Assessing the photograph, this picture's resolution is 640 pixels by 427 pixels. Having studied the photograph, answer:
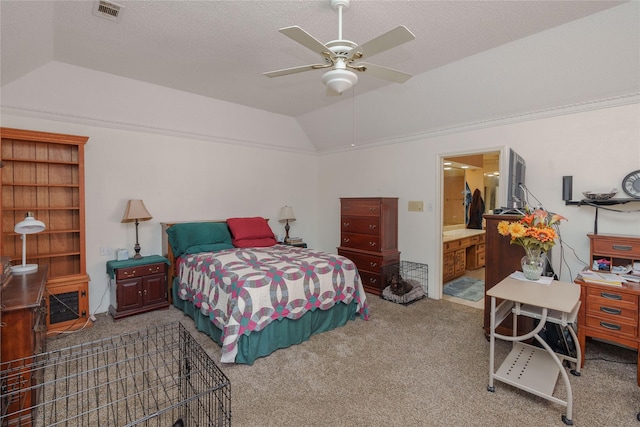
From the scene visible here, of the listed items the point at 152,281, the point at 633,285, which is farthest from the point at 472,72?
the point at 152,281

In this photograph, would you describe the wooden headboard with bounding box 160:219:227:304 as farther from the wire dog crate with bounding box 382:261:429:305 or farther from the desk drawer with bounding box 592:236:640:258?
the desk drawer with bounding box 592:236:640:258

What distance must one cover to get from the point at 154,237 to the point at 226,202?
123 cm

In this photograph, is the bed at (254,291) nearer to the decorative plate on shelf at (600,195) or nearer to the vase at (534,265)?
the vase at (534,265)

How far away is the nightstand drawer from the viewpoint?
3709 mm

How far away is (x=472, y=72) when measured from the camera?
341 cm

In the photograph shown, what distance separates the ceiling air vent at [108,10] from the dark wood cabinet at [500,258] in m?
3.83

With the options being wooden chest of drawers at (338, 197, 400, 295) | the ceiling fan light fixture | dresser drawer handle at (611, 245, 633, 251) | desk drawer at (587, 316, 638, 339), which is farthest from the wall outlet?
the ceiling fan light fixture

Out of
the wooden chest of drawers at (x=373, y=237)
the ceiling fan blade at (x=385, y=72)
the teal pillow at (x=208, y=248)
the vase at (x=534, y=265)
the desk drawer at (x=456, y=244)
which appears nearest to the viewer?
the ceiling fan blade at (x=385, y=72)

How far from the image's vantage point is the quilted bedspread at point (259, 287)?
2756 mm

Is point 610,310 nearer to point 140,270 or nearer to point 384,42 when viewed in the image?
point 384,42

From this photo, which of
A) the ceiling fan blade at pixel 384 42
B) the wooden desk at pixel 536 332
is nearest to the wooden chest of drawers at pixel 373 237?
the wooden desk at pixel 536 332

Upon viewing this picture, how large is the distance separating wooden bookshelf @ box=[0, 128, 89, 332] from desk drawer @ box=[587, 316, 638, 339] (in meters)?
5.06

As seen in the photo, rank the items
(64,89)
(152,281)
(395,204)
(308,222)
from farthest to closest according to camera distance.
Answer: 1. (308,222)
2. (395,204)
3. (152,281)
4. (64,89)

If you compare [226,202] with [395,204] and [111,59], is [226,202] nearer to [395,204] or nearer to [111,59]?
[111,59]
